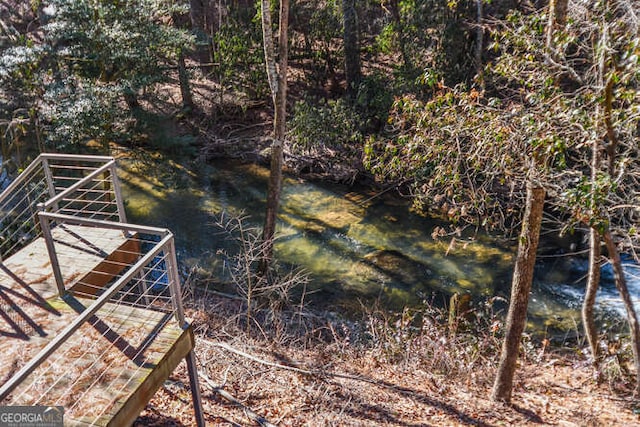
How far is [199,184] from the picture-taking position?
17016 mm

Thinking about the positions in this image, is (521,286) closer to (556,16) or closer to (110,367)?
(556,16)

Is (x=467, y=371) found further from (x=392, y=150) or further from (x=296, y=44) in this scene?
(x=296, y=44)

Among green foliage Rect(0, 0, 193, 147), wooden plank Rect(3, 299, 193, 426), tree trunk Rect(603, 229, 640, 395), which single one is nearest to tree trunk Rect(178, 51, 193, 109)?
green foliage Rect(0, 0, 193, 147)

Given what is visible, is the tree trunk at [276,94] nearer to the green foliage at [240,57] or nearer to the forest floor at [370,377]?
the forest floor at [370,377]

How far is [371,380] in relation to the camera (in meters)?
7.87

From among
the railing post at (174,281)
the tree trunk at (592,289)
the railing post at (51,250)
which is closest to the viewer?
the railing post at (174,281)

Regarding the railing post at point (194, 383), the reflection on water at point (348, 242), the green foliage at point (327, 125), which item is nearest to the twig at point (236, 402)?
the railing post at point (194, 383)

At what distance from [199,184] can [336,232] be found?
5.77 metres

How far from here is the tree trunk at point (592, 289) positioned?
7.50 metres

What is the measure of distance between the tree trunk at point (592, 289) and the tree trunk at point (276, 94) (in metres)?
5.97

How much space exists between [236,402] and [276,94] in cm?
605

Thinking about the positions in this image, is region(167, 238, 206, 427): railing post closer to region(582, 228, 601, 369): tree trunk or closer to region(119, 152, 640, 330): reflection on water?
region(582, 228, 601, 369): tree trunk

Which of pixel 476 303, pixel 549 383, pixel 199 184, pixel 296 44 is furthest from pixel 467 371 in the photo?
pixel 296 44

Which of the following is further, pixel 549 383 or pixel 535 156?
pixel 549 383
